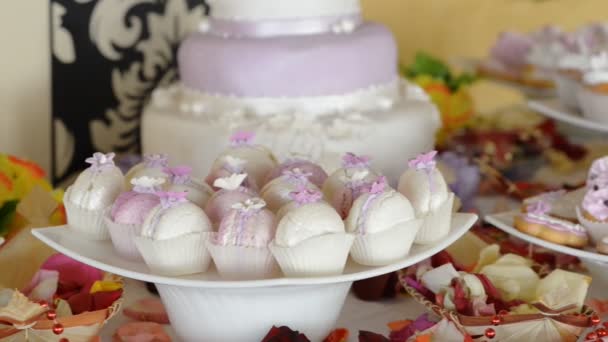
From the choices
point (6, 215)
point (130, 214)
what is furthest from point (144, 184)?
point (6, 215)

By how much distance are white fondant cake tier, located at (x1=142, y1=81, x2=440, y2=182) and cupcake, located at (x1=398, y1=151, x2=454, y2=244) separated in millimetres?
322

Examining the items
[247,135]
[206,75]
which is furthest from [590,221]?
[206,75]

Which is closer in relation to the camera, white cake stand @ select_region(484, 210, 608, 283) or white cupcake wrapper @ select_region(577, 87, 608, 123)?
white cake stand @ select_region(484, 210, 608, 283)

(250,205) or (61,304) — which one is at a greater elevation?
(250,205)

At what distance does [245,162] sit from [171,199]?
7.4 inches

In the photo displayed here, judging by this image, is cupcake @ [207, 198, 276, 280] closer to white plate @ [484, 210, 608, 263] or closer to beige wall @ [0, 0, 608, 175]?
white plate @ [484, 210, 608, 263]

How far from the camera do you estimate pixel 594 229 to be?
3.70ft

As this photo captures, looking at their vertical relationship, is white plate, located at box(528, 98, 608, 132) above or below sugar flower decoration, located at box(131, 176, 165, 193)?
below

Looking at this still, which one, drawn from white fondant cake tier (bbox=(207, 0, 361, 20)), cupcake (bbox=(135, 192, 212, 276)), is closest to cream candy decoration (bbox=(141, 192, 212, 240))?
cupcake (bbox=(135, 192, 212, 276))

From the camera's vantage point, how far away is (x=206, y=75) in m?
1.50

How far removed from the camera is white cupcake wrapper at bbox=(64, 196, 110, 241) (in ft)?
3.20

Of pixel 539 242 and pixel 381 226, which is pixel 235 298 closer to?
pixel 381 226

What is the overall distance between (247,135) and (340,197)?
0.22 m

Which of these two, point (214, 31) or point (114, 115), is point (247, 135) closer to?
point (214, 31)
